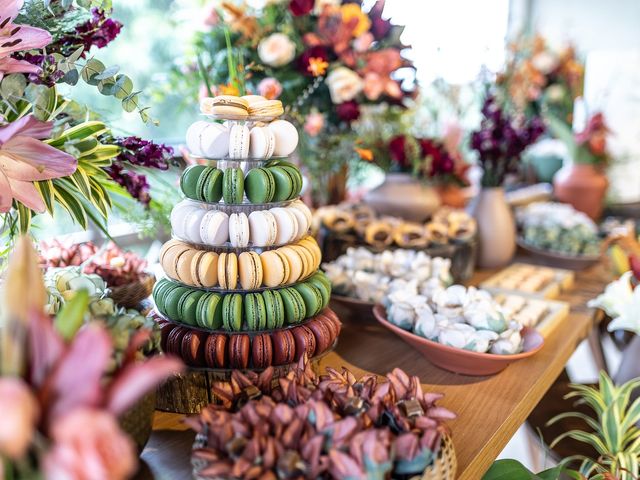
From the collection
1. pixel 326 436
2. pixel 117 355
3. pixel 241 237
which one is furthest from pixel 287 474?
pixel 241 237

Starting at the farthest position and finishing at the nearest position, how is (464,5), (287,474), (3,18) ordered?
(464,5), (3,18), (287,474)

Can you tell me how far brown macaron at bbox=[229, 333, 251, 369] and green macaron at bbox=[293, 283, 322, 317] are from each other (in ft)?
0.30

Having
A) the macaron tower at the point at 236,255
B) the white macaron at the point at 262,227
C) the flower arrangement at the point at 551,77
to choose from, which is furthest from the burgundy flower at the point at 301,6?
the flower arrangement at the point at 551,77

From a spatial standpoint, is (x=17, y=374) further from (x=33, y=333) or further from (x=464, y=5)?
(x=464, y=5)

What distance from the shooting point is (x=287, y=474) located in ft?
1.67

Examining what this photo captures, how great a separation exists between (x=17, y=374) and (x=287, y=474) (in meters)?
0.23

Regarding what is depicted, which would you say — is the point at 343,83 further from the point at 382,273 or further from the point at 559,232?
the point at 559,232

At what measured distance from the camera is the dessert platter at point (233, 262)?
29.2 inches

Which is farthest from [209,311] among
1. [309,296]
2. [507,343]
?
[507,343]

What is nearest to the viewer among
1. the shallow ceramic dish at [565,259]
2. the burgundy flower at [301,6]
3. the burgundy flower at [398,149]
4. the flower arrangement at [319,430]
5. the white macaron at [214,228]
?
the flower arrangement at [319,430]

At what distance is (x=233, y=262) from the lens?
29.0 inches

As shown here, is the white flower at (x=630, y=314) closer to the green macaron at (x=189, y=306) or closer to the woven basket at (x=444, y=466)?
the woven basket at (x=444, y=466)

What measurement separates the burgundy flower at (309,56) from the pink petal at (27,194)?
28.9 inches

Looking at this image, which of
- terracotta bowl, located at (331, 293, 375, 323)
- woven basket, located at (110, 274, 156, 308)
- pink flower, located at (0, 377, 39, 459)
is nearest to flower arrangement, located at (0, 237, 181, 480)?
pink flower, located at (0, 377, 39, 459)
